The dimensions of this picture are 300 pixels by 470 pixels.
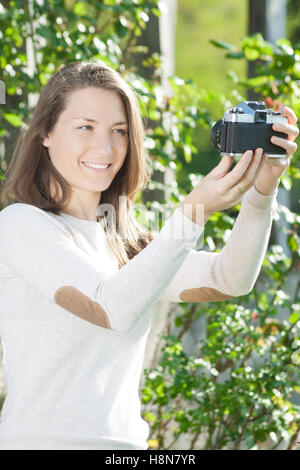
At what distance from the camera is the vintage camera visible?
1.33m

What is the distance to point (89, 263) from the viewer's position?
1.29 metres

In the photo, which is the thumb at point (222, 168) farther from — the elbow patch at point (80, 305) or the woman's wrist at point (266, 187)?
the elbow patch at point (80, 305)

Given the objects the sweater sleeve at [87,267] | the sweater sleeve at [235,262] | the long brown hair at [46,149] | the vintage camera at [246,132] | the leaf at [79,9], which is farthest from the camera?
Answer: the leaf at [79,9]

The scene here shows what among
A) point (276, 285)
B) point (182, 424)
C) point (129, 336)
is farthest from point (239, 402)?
point (129, 336)

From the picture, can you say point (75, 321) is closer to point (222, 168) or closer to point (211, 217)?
point (222, 168)

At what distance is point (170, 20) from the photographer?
3379mm

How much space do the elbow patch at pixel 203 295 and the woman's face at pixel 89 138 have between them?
33cm

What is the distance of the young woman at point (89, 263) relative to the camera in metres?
1.26

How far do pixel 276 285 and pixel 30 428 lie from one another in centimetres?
183

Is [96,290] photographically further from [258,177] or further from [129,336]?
[258,177]

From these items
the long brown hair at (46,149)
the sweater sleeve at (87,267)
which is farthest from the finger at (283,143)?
the long brown hair at (46,149)

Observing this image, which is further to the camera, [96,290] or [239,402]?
[239,402]

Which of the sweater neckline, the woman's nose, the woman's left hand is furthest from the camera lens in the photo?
the sweater neckline
